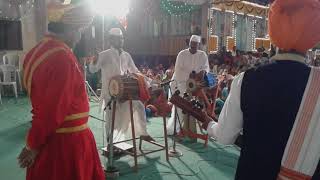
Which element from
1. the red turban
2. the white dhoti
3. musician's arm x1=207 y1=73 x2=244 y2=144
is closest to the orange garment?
musician's arm x1=207 y1=73 x2=244 y2=144

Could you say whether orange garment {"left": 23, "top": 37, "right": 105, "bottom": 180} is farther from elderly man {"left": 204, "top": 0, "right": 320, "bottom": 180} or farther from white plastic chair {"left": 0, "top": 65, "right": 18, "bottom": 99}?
white plastic chair {"left": 0, "top": 65, "right": 18, "bottom": 99}

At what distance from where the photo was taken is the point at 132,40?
569 inches

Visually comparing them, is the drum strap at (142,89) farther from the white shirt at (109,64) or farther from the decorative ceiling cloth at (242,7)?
the decorative ceiling cloth at (242,7)

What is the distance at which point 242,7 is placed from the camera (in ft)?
42.8

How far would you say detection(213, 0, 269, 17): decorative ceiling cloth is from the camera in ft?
39.4

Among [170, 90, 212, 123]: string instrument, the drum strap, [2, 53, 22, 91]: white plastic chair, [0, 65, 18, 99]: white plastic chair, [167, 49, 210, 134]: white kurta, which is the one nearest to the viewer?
[170, 90, 212, 123]: string instrument

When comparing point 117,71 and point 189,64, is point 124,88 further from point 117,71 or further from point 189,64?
point 189,64

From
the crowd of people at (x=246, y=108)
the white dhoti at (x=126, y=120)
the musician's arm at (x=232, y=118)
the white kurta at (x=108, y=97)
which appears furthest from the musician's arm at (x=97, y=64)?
the musician's arm at (x=232, y=118)

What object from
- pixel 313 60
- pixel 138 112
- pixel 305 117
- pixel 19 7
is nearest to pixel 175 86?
pixel 138 112

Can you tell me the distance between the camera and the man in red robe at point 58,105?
Result: 180 cm

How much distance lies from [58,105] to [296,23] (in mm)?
1262

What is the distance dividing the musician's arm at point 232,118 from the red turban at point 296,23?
26 centimetres

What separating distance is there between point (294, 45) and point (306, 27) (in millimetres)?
96

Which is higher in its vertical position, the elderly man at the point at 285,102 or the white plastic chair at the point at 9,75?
the elderly man at the point at 285,102
